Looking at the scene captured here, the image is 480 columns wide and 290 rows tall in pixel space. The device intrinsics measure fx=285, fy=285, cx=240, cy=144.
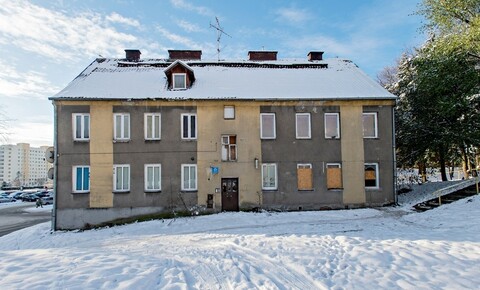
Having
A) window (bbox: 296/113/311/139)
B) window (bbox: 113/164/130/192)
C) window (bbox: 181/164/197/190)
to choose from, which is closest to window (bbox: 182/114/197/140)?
window (bbox: 181/164/197/190)

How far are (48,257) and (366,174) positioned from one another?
647 inches

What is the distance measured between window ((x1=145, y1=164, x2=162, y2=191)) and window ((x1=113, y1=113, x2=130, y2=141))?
2.25 m

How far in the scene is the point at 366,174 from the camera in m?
17.6

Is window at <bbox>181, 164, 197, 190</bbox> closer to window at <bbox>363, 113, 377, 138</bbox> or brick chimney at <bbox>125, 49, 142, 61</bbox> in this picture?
window at <bbox>363, 113, 377, 138</bbox>

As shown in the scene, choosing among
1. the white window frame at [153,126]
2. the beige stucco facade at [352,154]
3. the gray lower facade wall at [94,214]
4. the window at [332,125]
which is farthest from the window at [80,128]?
the beige stucco facade at [352,154]

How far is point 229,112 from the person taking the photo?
17656 mm

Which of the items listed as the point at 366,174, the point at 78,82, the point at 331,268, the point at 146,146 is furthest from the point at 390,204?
the point at 78,82

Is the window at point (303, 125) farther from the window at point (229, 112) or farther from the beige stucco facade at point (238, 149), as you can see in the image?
the window at point (229, 112)

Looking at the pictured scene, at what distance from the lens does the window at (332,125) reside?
17734 millimetres

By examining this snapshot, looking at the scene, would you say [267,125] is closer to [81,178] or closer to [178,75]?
[178,75]

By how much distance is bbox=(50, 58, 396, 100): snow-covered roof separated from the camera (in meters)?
17.5

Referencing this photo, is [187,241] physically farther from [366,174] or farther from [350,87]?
[350,87]

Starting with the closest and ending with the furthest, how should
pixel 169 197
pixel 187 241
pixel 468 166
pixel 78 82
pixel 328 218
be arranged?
pixel 187 241 < pixel 328 218 < pixel 169 197 < pixel 78 82 < pixel 468 166

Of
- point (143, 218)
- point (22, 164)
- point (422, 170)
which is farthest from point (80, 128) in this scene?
point (22, 164)
